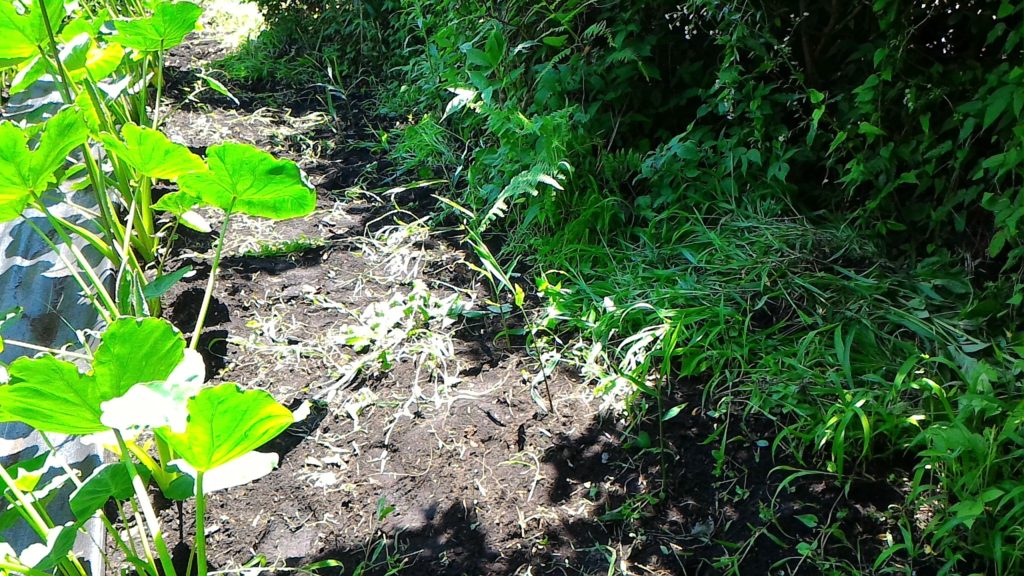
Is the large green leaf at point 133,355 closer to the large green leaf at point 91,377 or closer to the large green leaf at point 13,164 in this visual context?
the large green leaf at point 91,377

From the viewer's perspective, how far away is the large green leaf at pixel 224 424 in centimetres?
128

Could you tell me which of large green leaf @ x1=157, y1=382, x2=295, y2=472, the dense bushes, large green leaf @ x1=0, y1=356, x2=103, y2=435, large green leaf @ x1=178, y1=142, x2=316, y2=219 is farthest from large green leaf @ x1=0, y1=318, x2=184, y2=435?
the dense bushes

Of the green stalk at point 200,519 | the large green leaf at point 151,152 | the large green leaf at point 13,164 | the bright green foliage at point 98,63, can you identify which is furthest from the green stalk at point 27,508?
the bright green foliage at point 98,63

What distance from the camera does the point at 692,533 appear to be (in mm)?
1872

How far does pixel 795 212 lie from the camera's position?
2719 mm

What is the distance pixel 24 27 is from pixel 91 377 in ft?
4.64

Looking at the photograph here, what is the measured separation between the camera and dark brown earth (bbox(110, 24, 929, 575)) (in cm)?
185

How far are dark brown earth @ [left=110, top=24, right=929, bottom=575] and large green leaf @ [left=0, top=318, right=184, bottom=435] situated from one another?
67 centimetres

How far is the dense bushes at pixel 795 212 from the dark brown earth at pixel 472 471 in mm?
115

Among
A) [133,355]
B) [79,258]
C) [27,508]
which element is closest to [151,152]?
[79,258]

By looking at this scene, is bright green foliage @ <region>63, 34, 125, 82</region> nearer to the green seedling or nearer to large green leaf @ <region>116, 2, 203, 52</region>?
large green leaf @ <region>116, 2, 203, 52</region>

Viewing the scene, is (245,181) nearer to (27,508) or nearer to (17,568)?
(27,508)

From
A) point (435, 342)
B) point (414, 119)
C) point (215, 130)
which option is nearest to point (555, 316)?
point (435, 342)

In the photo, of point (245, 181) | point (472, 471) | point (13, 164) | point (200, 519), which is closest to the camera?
point (200, 519)
